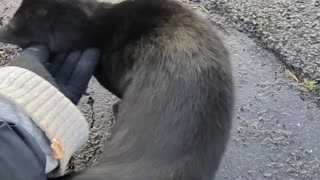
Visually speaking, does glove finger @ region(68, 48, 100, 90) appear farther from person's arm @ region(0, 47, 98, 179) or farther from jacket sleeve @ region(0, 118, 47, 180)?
jacket sleeve @ region(0, 118, 47, 180)

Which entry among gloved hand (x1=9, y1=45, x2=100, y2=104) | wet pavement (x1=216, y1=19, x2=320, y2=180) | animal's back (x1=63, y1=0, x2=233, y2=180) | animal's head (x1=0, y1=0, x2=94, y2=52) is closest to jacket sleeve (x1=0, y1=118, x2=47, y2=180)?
animal's back (x1=63, y1=0, x2=233, y2=180)

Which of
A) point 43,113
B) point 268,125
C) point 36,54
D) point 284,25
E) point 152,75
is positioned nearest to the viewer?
point 43,113

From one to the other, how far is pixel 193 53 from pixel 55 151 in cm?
43

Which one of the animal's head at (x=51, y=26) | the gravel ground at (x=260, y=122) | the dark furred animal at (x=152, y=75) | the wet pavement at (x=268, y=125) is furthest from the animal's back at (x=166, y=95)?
the wet pavement at (x=268, y=125)

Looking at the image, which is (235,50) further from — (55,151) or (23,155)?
(23,155)

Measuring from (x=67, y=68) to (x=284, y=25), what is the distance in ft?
3.04

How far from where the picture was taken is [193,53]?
1.62m

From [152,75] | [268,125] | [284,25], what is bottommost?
[268,125]

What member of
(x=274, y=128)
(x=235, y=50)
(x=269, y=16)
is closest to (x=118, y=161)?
(x=274, y=128)

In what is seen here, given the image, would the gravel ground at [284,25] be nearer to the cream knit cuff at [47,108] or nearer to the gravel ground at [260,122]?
the gravel ground at [260,122]

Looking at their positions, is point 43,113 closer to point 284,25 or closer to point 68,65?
point 68,65

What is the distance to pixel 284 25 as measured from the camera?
2352mm

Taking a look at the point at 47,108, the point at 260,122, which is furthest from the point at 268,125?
the point at 47,108

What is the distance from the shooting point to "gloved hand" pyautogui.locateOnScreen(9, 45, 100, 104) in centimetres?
176
